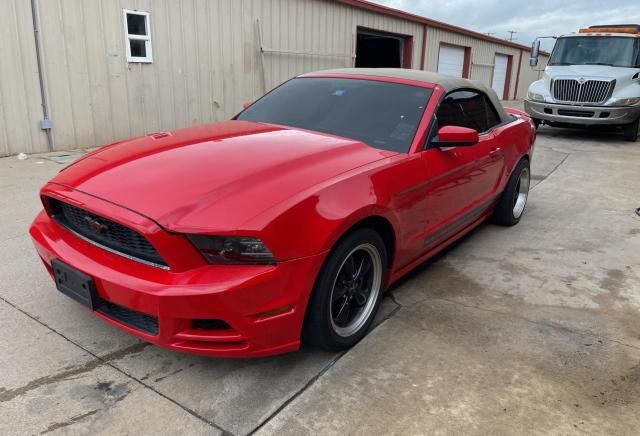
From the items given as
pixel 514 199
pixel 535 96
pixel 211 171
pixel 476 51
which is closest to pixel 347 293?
pixel 211 171

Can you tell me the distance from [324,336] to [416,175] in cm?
117

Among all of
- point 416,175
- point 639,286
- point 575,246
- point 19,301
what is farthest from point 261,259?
point 575,246

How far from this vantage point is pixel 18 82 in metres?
7.43

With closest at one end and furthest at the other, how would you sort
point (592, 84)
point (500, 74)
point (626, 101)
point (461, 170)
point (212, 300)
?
point (212, 300), point (461, 170), point (626, 101), point (592, 84), point (500, 74)

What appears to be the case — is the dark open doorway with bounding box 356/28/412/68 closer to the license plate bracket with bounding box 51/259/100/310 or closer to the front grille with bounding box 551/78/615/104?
the front grille with bounding box 551/78/615/104

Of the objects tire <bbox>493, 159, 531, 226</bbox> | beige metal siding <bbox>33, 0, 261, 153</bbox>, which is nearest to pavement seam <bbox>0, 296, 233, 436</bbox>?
tire <bbox>493, 159, 531, 226</bbox>

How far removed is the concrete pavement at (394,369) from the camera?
2262mm

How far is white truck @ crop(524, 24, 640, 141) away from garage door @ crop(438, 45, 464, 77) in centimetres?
629

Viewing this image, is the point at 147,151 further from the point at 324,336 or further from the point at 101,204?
the point at 324,336

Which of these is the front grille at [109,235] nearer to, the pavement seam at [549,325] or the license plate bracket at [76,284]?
the license plate bracket at [76,284]

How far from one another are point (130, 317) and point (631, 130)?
498 inches

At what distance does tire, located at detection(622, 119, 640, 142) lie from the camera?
1164 centimetres

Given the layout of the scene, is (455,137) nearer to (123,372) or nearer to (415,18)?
(123,372)

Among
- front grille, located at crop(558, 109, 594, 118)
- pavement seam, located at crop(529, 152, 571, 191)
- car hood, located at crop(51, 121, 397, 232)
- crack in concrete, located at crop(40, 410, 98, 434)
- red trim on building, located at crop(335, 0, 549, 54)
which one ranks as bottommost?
crack in concrete, located at crop(40, 410, 98, 434)
